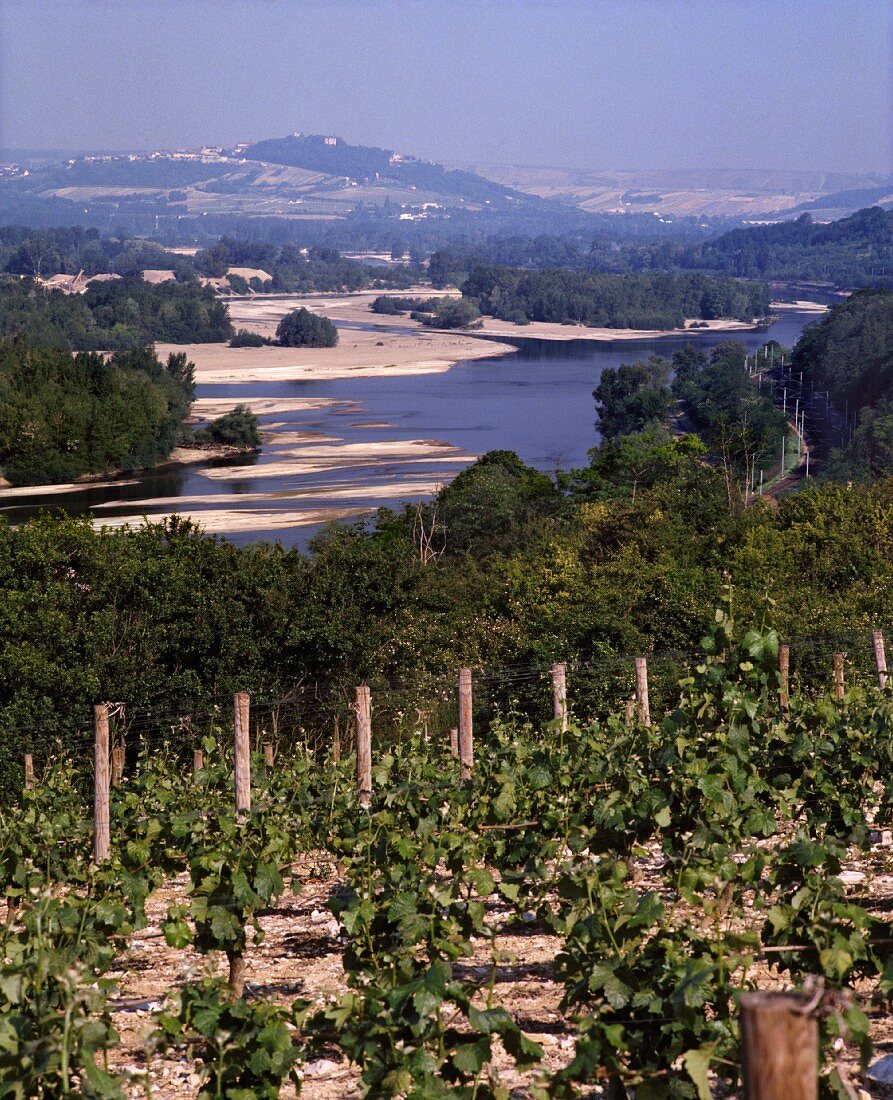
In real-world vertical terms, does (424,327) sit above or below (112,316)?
below

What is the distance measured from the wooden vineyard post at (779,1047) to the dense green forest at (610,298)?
409 ft

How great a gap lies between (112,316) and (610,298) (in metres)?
48.2

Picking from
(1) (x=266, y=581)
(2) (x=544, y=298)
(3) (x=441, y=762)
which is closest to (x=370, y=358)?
(2) (x=544, y=298)

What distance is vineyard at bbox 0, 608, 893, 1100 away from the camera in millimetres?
3119

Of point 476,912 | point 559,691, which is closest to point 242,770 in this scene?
point 559,691

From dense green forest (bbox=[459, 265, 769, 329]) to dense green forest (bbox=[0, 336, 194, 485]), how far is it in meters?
75.5

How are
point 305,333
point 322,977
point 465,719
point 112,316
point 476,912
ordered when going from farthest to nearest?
point 112,316 < point 305,333 < point 465,719 < point 322,977 < point 476,912

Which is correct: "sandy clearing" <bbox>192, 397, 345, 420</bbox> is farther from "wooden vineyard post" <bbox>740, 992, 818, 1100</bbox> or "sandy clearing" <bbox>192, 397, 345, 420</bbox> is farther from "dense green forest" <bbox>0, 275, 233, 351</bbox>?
"wooden vineyard post" <bbox>740, 992, 818, 1100</bbox>

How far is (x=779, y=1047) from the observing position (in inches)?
74.3

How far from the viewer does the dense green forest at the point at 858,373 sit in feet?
137

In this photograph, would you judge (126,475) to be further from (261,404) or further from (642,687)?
(642,687)

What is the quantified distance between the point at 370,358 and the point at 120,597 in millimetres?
76686

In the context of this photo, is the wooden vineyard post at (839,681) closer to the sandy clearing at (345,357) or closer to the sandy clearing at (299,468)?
the sandy clearing at (299,468)

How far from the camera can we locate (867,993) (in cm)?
422
